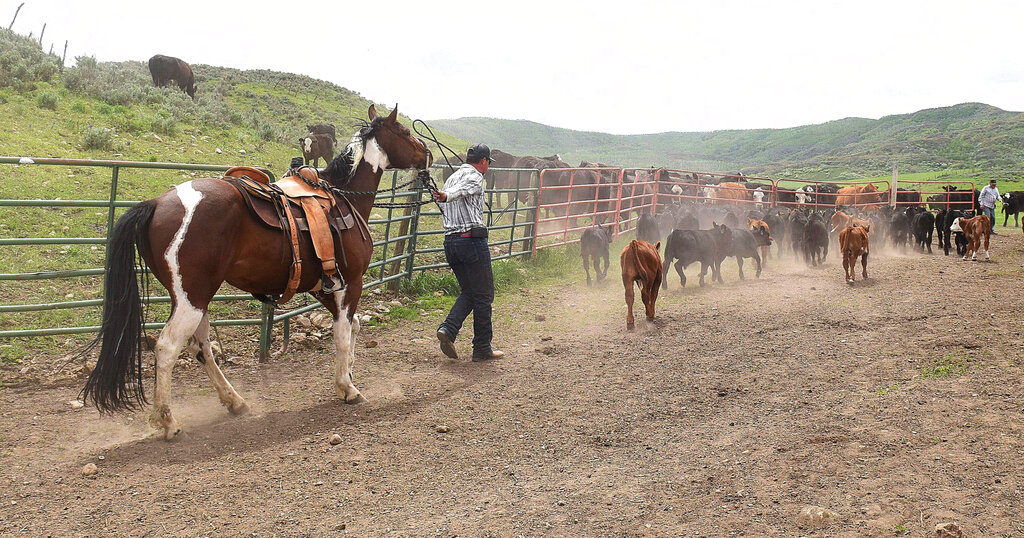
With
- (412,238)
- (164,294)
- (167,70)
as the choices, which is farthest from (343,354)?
(167,70)

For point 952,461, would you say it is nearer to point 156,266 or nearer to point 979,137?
point 156,266

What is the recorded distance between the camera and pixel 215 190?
15.5ft

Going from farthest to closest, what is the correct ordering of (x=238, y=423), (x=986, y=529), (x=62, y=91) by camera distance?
1. (x=62, y=91)
2. (x=238, y=423)
3. (x=986, y=529)

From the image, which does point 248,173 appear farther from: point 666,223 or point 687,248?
point 666,223

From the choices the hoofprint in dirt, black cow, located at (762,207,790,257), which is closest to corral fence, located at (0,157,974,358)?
the hoofprint in dirt

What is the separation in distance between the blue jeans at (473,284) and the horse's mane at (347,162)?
1236mm

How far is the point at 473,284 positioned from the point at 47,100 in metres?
13.8

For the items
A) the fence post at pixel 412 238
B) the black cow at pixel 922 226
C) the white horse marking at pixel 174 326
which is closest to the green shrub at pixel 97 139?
the fence post at pixel 412 238

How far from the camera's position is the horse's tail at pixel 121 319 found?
4.48 m

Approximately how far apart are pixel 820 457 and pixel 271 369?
474cm

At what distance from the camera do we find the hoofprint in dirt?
3.50 m

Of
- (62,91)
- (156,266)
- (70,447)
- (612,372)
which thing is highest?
(62,91)

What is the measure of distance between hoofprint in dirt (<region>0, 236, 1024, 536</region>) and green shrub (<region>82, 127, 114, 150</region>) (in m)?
8.80

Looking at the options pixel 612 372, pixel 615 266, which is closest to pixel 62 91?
pixel 615 266
